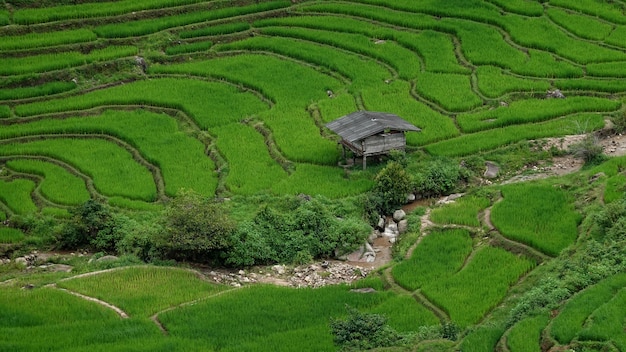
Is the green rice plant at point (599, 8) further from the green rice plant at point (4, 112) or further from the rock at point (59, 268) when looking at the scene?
the rock at point (59, 268)

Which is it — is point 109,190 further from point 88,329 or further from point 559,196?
point 559,196

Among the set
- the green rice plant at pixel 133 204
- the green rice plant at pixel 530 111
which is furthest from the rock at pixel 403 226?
the green rice plant at pixel 133 204

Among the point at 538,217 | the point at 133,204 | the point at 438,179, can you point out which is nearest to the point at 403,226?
the point at 438,179

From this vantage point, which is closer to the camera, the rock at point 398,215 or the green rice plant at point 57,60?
the rock at point 398,215

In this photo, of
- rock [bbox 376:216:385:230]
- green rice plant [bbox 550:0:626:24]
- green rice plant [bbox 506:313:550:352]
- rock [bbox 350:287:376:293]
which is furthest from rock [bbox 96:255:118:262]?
green rice plant [bbox 550:0:626:24]

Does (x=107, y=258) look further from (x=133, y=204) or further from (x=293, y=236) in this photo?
(x=293, y=236)

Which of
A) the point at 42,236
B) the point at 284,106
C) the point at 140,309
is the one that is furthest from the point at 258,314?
the point at 284,106

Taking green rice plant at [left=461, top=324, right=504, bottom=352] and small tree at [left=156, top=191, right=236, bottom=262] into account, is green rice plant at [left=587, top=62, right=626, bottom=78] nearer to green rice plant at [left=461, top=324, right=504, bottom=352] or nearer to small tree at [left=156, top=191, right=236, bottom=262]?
small tree at [left=156, top=191, right=236, bottom=262]
